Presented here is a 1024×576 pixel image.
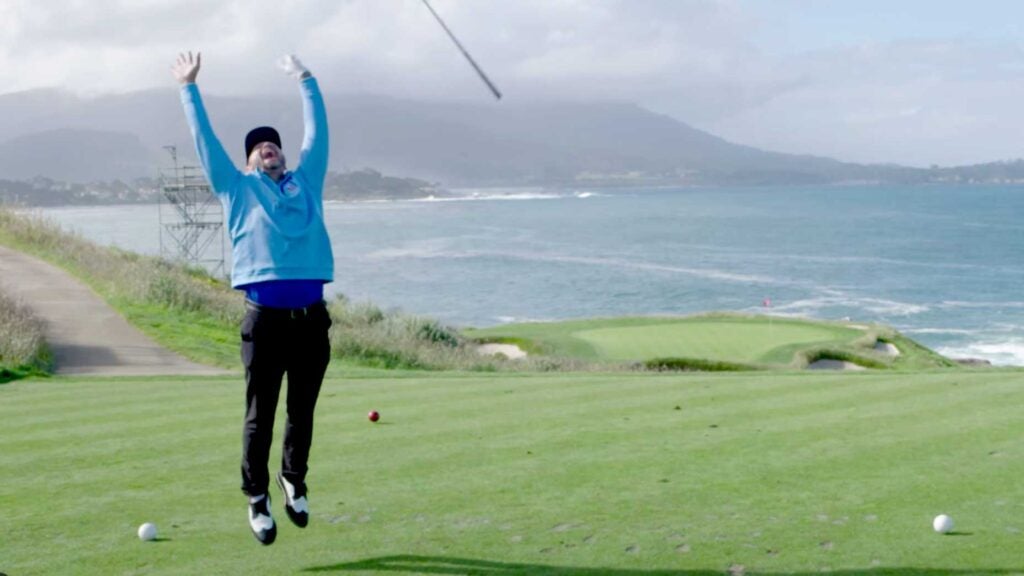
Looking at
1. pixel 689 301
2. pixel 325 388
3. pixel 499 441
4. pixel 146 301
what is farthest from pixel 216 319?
pixel 689 301

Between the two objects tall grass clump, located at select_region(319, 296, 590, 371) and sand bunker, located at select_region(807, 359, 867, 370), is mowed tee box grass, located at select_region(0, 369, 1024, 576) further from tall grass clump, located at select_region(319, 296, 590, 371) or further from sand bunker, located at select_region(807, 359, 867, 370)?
sand bunker, located at select_region(807, 359, 867, 370)

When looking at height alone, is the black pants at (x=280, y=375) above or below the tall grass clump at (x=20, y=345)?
above

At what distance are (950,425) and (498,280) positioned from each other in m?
95.0

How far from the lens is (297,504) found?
7121 mm

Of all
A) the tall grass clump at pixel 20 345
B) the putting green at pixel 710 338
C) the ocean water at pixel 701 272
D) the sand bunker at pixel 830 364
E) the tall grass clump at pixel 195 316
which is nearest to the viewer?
the tall grass clump at pixel 20 345

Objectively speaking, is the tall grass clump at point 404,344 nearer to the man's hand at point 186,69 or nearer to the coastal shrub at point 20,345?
the coastal shrub at point 20,345

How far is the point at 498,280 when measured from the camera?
10544cm

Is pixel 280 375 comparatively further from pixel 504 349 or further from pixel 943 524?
pixel 504 349

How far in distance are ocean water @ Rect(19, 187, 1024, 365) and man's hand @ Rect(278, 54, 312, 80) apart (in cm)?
3946

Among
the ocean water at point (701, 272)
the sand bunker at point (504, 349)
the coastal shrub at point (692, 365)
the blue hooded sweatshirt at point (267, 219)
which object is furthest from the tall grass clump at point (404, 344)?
the blue hooded sweatshirt at point (267, 219)

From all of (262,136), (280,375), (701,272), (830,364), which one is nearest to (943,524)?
(280,375)

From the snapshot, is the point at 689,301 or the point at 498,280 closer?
the point at 689,301

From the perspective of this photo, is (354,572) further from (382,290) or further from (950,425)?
(382,290)

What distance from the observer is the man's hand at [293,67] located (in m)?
7.64
